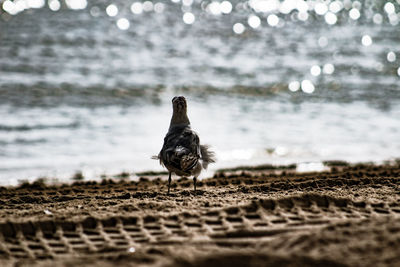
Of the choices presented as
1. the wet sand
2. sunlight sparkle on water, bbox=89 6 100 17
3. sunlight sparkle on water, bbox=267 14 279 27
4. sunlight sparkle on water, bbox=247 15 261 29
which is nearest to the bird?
the wet sand

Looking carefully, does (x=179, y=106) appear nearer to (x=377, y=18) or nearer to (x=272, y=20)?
(x=272, y=20)

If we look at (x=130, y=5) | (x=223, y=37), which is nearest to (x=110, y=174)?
(x=223, y=37)

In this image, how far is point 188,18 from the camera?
22.5 meters

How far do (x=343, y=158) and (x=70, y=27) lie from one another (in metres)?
13.8

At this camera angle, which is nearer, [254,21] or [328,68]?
[328,68]

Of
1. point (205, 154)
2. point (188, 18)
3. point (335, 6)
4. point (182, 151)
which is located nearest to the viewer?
point (182, 151)

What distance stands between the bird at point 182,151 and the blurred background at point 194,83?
1.62 meters

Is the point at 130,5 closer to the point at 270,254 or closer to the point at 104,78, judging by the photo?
the point at 104,78

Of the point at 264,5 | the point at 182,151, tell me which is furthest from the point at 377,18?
the point at 182,151

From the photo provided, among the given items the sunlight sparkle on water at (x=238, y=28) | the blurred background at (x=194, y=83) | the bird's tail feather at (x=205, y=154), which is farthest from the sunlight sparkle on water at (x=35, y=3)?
the bird's tail feather at (x=205, y=154)

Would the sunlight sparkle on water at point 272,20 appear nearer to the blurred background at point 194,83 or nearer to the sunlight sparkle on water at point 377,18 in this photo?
the blurred background at point 194,83

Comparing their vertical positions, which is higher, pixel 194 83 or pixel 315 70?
pixel 315 70

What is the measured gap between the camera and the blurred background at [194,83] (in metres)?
9.14

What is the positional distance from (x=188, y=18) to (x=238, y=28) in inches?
96.8
